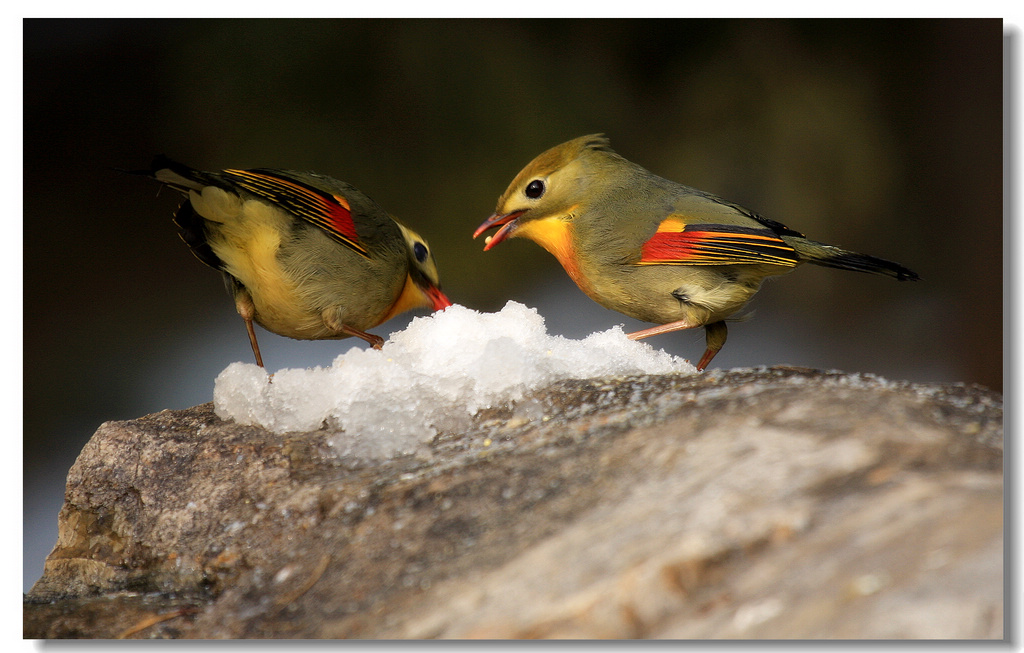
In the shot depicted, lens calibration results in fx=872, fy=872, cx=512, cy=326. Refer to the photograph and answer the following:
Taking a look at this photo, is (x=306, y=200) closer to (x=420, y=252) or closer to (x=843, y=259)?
(x=420, y=252)

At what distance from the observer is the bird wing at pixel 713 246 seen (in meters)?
2.84

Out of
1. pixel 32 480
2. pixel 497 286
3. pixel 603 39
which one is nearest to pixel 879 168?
pixel 603 39

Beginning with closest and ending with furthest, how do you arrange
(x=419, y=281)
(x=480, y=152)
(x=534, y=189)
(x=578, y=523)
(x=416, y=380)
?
(x=578, y=523) → (x=416, y=380) → (x=534, y=189) → (x=419, y=281) → (x=480, y=152)

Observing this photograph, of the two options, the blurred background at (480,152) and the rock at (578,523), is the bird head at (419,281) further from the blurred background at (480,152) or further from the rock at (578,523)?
the rock at (578,523)

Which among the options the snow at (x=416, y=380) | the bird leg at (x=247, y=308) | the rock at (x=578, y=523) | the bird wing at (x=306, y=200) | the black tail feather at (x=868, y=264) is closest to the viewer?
the rock at (x=578, y=523)

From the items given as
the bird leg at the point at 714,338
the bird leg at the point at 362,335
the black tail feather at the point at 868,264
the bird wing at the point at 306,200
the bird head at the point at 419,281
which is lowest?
the bird leg at the point at 714,338

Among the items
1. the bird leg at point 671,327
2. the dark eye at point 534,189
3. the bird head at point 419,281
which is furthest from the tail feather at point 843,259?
the bird head at point 419,281

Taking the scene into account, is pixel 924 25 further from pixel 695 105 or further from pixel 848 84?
pixel 695 105

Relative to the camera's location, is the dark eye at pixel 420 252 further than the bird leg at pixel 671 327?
Yes

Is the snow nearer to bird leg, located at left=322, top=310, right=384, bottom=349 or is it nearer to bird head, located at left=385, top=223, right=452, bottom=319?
bird leg, located at left=322, top=310, right=384, bottom=349

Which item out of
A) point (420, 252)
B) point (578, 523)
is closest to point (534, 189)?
point (420, 252)

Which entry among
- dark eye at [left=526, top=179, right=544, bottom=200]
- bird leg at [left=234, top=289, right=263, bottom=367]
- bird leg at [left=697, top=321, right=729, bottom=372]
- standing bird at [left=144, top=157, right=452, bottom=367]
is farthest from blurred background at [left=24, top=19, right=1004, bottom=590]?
dark eye at [left=526, top=179, right=544, bottom=200]

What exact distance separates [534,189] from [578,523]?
1815 mm

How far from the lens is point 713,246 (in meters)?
2.89
